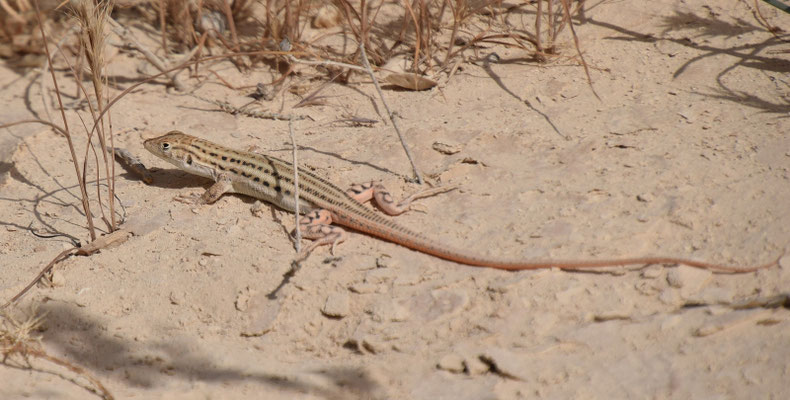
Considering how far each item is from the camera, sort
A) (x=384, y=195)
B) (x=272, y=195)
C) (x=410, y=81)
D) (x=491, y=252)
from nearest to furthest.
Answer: (x=491, y=252)
(x=384, y=195)
(x=272, y=195)
(x=410, y=81)

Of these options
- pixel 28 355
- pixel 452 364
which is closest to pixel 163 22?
pixel 28 355

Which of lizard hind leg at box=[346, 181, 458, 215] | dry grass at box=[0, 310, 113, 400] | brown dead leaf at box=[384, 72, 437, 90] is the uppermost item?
brown dead leaf at box=[384, 72, 437, 90]

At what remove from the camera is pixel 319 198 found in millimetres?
4133

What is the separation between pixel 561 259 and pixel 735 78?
8.01ft

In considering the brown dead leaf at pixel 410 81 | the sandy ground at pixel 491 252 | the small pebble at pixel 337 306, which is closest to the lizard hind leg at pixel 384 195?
the sandy ground at pixel 491 252

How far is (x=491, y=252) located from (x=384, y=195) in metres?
0.96

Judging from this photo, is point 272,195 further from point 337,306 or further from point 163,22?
point 163,22

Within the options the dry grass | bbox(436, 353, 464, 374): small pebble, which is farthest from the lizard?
the dry grass

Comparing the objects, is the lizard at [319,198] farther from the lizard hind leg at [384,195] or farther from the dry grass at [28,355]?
the dry grass at [28,355]

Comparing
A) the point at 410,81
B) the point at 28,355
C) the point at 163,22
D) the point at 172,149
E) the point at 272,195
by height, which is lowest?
the point at 28,355

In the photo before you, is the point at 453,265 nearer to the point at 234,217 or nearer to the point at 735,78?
the point at 234,217

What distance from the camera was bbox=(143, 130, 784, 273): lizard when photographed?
3.24 meters

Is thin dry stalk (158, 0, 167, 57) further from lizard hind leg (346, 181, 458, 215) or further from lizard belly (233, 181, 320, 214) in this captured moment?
lizard hind leg (346, 181, 458, 215)

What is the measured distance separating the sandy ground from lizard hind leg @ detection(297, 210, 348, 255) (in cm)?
8
